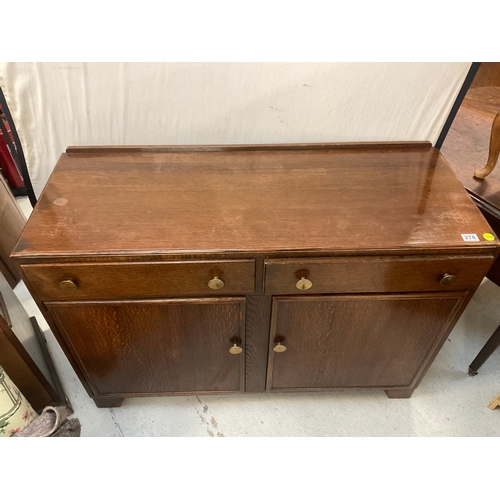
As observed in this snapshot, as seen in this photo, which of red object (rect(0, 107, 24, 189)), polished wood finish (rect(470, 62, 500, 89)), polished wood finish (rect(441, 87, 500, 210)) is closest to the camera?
polished wood finish (rect(441, 87, 500, 210))

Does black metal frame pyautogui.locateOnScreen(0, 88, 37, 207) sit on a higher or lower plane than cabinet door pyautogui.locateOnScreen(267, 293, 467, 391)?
higher

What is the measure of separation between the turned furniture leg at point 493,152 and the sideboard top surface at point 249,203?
0.15 meters

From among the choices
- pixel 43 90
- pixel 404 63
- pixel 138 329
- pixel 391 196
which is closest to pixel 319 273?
pixel 391 196

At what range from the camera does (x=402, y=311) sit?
34.3 inches

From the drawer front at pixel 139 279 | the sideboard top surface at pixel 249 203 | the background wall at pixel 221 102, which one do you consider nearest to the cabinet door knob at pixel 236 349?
the drawer front at pixel 139 279

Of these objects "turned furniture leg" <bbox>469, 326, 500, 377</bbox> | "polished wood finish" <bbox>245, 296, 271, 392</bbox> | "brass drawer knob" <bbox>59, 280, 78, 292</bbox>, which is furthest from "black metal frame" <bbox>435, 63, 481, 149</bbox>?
"brass drawer knob" <bbox>59, 280, 78, 292</bbox>

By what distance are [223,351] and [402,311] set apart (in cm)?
42

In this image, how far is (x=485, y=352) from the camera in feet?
3.90

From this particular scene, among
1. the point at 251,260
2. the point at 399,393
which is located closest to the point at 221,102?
the point at 251,260

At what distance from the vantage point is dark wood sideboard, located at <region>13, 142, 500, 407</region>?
74cm

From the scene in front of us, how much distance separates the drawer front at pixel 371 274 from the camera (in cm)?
75

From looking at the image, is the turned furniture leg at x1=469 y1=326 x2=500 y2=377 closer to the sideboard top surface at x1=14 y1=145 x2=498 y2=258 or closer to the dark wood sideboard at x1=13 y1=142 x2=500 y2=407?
the dark wood sideboard at x1=13 y1=142 x2=500 y2=407

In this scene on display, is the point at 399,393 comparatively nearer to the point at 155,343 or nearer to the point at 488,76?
the point at 155,343

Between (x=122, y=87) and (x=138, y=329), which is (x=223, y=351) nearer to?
(x=138, y=329)
